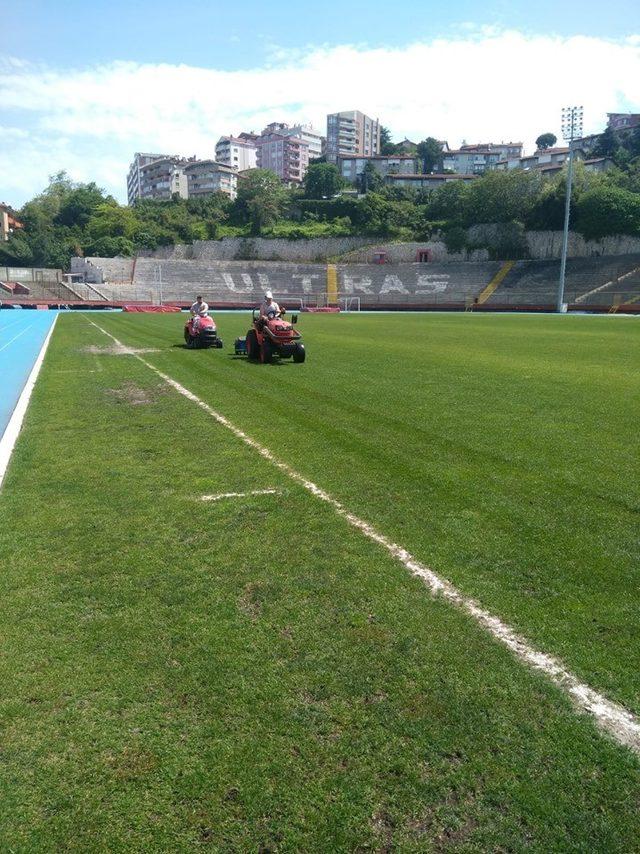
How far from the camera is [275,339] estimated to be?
13.8 m

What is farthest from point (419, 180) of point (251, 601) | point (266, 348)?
point (251, 601)

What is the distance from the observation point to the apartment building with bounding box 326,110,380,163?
154 m

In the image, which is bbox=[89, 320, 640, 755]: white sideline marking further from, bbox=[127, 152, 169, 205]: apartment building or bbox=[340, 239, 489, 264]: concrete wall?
bbox=[127, 152, 169, 205]: apartment building

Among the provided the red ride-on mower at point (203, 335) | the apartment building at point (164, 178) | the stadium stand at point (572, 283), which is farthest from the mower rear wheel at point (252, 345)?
the apartment building at point (164, 178)

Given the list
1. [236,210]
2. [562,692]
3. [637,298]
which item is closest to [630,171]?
[637,298]

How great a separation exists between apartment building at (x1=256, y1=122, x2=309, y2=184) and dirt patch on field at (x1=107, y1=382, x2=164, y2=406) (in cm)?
15176

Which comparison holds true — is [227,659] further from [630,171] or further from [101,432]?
[630,171]

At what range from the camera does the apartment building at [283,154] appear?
152625 mm

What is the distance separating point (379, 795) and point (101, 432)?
21.4 feet

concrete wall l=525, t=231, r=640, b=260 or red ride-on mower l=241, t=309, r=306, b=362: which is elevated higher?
concrete wall l=525, t=231, r=640, b=260

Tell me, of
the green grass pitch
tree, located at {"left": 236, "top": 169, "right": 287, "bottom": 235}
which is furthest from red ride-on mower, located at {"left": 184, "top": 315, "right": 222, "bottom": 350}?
tree, located at {"left": 236, "top": 169, "right": 287, "bottom": 235}

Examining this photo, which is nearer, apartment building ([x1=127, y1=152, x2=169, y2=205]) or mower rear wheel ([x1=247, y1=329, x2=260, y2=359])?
mower rear wheel ([x1=247, y1=329, x2=260, y2=359])

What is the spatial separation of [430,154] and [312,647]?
150 m

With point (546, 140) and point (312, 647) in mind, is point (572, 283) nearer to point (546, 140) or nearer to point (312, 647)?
point (312, 647)
